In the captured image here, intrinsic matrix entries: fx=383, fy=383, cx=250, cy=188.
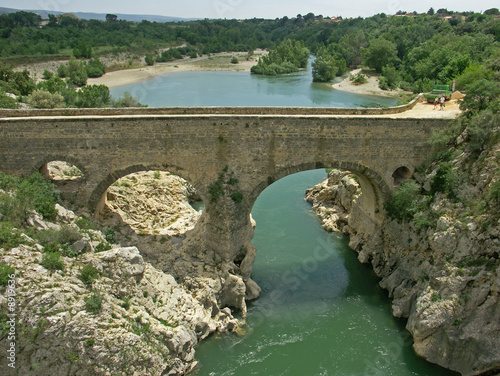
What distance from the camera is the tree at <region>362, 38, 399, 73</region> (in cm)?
5128

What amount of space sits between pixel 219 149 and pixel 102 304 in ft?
20.0

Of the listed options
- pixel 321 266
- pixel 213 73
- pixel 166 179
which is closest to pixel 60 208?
pixel 166 179

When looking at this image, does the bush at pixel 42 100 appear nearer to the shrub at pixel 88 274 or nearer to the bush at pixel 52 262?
the bush at pixel 52 262

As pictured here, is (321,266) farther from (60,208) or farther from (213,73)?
(213,73)

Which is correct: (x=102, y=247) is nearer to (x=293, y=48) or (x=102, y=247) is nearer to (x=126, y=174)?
(x=126, y=174)

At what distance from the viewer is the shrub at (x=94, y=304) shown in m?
9.42

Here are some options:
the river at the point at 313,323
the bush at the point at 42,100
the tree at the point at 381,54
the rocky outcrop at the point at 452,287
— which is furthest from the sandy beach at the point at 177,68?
the rocky outcrop at the point at 452,287

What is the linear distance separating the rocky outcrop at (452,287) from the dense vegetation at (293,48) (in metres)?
8.28

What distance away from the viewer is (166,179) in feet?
65.0

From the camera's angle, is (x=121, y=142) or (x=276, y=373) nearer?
(x=276, y=373)

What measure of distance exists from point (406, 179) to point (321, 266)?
192 inches

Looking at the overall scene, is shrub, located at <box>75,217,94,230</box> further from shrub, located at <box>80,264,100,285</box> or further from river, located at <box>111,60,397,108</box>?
river, located at <box>111,60,397,108</box>

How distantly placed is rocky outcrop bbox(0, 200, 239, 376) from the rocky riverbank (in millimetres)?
22

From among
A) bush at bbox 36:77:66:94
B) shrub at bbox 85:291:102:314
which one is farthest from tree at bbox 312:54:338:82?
shrub at bbox 85:291:102:314
